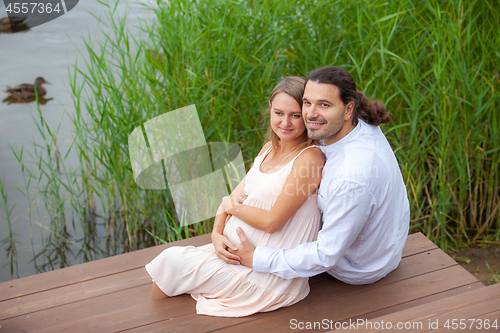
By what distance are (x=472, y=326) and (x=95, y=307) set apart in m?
1.49

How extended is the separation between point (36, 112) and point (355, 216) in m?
4.12

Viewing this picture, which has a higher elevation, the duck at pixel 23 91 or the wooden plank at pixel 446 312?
the duck at pixel 23 91

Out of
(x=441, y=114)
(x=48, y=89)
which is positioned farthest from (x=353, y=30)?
(x=48, y=89)

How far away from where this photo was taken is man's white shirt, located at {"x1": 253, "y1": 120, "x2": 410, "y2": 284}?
1.61 m

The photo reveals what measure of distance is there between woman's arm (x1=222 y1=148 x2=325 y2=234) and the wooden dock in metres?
0.40

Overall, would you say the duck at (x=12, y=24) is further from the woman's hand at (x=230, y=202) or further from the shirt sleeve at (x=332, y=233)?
the shirt sleeve at (x=332, y=233)

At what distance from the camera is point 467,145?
2965 millimetres

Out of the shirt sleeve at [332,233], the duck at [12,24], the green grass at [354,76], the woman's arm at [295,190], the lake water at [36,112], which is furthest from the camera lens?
the duck at [12,24]

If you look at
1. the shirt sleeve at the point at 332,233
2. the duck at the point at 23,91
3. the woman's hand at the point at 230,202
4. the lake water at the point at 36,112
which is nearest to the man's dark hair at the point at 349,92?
the shirt sleeve at the point at 332,233

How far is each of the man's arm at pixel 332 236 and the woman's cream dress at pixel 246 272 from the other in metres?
0.09

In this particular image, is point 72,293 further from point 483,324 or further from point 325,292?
point 483,324

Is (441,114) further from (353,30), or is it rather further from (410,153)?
(353,30)

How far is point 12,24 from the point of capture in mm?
4746

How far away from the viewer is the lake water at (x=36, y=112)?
3.40 m
